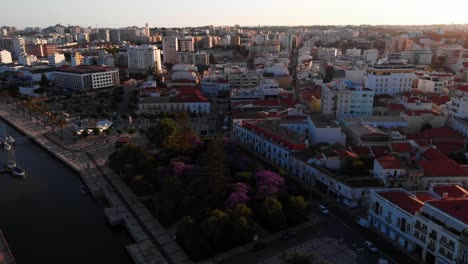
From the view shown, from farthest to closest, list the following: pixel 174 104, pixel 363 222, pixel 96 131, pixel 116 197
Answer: pixel 174 104, pixel 96 131, pixel 116 197, pixel 363 222

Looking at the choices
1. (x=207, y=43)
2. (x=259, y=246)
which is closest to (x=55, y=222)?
(x=259, y=246)

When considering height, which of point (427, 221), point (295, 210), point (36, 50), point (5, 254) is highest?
point (36, 50)

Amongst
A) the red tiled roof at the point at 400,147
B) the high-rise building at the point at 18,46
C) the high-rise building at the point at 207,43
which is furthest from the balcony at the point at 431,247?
the high-rise building at the point at 18,46

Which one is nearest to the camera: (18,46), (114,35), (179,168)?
(179,168)

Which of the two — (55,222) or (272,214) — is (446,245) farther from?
(55,222)

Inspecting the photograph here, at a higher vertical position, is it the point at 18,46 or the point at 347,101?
the point at 18,46

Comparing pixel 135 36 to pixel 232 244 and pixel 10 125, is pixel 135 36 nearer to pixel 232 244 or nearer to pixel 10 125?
pixel 10 125

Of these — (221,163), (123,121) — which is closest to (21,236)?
(221,163)
